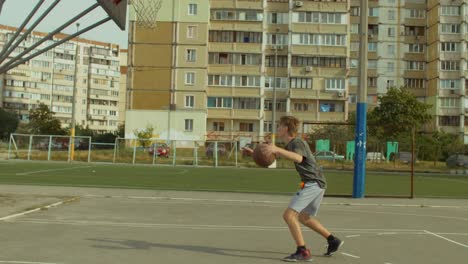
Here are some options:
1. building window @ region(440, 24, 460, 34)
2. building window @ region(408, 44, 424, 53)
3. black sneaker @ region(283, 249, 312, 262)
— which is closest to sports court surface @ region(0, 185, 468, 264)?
black sneaker @ region(283, 249, 312, 262)

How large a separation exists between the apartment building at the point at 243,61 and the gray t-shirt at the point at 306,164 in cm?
6483

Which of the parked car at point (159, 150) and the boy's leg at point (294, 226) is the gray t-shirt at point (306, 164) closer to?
the boy's leg at point (294, 226)

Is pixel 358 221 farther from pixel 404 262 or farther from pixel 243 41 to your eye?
pixel 243 41

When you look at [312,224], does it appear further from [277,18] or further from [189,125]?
[277,18]

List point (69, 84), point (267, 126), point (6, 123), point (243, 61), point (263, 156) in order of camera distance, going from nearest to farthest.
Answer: point (263, 156) → point (243, 61) → point (267, 126) → point (6, 123) → point (69, 84)

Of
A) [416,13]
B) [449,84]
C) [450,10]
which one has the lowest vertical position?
[449,84]

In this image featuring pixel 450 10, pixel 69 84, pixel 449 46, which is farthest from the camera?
pixel 69 84

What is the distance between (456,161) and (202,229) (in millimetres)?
38186

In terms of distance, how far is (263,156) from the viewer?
7.68 metres

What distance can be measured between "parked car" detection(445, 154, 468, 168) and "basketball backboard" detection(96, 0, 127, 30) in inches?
1343

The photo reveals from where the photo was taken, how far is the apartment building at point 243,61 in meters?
73.0

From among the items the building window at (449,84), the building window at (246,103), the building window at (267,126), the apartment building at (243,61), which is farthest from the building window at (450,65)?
the building window at (246,103)

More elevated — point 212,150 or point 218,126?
point 218,126

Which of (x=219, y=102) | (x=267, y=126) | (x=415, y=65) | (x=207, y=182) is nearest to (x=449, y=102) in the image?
(x=415, y=65)
